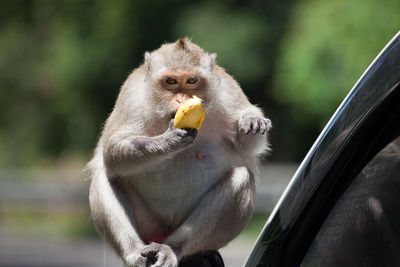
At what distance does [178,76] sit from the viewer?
4.01 metres

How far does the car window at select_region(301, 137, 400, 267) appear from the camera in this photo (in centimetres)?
221

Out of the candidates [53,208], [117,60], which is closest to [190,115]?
[53,208]

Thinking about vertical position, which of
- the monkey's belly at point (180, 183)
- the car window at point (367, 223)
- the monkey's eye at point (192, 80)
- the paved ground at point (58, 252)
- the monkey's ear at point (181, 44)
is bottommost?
the paved ground at point (58, 252)

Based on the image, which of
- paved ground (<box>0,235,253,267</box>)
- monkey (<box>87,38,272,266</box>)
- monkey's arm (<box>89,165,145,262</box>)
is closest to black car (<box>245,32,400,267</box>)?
monkey (<box>87,38,272,266</box>)

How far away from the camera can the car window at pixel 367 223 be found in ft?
7.27

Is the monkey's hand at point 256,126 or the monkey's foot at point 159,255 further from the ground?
the monkey's hand at point 256,126

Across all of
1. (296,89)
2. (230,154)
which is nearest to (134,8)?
(296,89)

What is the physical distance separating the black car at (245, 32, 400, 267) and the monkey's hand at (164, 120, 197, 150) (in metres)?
1.21

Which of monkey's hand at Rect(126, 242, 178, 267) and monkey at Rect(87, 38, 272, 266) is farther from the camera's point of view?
monkey at Rect(87, 38, 272, 266)

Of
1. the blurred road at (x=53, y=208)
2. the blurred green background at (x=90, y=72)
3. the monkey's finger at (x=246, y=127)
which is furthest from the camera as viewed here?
the blurred green background at (x=90, y=72)

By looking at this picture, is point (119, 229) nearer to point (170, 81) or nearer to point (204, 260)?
point (204, 260)

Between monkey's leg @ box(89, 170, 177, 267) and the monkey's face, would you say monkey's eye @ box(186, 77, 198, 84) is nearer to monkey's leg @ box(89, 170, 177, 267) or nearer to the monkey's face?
the monkey's face

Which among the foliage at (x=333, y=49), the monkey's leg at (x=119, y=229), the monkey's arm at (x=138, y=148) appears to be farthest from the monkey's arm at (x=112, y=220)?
the foliage at (x=333, y=49)

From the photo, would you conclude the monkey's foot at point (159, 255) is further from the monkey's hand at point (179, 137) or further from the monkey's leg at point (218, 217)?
the monkey's hand at point (179, 137)
